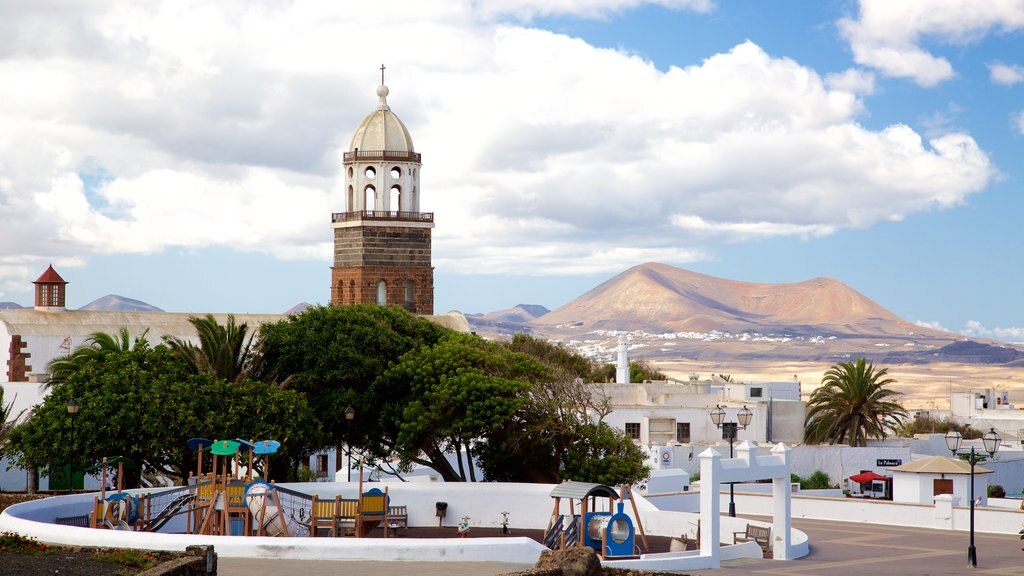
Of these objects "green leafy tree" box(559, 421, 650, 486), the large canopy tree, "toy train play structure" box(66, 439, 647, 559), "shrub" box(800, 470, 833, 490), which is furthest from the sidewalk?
"shrub" box(800, 470, 833, 490)

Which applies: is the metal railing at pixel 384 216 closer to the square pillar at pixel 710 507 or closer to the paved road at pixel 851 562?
the paved road at pixel 851 562

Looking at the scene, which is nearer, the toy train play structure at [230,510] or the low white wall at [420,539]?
the low white wall at [420,539]

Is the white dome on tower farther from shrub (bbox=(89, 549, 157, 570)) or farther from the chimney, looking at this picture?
shrub (bbox=(89, 549, 157, 570))

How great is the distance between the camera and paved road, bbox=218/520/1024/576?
71.5 feet

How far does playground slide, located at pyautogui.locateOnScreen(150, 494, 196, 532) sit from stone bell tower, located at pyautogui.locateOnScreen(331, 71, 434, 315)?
49.2 meters

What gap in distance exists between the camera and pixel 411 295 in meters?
79.9

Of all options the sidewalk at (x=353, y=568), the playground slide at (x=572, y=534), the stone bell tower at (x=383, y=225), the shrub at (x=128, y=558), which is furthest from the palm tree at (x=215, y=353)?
the stone bell tower at (x=383, y=225)

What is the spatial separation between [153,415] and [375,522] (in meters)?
8.27

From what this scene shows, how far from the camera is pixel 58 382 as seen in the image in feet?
141

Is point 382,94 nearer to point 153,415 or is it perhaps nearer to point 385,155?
point 385,155

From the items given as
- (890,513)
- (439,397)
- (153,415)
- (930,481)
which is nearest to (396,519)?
(439,397)

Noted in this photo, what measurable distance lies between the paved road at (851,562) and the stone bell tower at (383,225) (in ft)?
140

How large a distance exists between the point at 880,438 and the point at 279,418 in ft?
113

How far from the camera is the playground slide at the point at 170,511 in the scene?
28.3 metres
